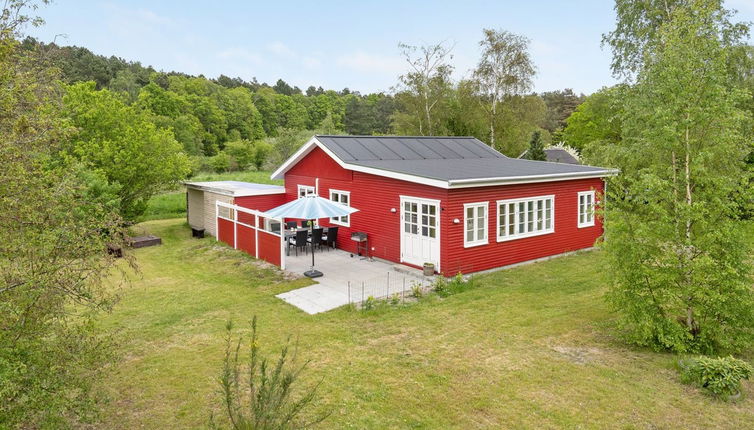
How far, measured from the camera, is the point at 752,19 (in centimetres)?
2011

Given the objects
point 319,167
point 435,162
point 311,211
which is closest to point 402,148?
point 435,162

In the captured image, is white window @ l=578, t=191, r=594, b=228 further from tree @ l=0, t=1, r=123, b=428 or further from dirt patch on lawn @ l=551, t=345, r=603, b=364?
tree @ l=0, t=1, r=123, b=428

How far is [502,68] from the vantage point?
29.2 metres

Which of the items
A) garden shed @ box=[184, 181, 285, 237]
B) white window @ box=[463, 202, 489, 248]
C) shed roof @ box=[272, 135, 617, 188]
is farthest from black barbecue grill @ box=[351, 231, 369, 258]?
garden shed @ box=[184, 181, 285, 237]

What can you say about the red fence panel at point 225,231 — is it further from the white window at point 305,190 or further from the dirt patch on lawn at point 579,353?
the dirt patch on lawn at point 579,353

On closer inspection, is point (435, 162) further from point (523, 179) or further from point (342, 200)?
point (523, 179)

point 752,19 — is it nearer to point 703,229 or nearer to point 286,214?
point 703,229

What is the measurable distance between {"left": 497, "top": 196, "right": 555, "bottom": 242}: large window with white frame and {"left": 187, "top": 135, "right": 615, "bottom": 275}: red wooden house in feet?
0.09

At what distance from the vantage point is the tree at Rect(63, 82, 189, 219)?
1659 centimetres

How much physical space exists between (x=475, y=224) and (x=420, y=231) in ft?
4.43

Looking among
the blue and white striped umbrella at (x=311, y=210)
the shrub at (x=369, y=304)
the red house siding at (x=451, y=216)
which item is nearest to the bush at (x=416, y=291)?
the shrub at (x=369, y=304)

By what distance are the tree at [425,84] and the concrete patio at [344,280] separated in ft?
66.4

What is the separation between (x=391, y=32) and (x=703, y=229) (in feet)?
95.3

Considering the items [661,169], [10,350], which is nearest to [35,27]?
[10,350]
